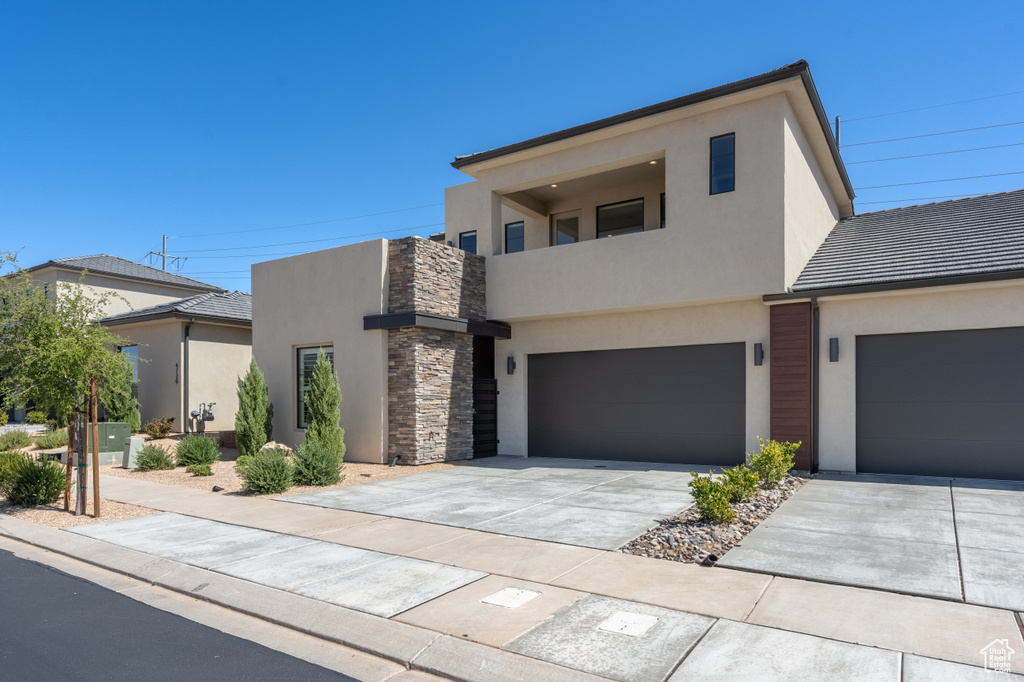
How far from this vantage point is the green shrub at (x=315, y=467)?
11460 mm

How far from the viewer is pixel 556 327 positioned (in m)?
15.3

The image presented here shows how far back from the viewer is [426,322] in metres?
13.6

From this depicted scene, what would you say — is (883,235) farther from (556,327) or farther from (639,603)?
(639,603)

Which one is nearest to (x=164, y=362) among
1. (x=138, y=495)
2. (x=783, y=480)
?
(x=138, y=495)

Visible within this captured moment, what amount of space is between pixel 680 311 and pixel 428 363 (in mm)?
5600

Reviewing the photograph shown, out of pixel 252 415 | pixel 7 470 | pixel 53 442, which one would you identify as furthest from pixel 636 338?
pixel 53 442

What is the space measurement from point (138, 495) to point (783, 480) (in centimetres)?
1109

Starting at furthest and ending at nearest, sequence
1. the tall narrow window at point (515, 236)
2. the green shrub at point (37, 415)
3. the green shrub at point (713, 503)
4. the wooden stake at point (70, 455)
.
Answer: the tall narrow window at point (515, 236) < the green shrub at point (37, 415) < the wooden stake at point (70, 455) < the green shrub at point (713, 503)

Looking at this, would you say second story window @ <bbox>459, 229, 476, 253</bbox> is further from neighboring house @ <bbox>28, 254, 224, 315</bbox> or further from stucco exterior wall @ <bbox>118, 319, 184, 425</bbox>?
neighboring house @ <bbox>28, 254, 224, 315</bbox>

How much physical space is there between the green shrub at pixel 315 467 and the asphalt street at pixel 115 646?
18.1ft

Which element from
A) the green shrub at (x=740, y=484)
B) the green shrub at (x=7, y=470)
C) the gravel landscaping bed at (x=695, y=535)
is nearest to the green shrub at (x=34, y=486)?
the green shrub at (x=7, y=470)

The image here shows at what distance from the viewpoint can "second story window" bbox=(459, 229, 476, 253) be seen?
1727 centimetres

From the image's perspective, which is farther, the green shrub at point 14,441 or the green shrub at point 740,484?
the green shrub at point 14,441

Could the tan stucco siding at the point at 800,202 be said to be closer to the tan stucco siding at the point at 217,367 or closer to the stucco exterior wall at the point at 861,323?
the stucco exterior wall at the point at 861,323
